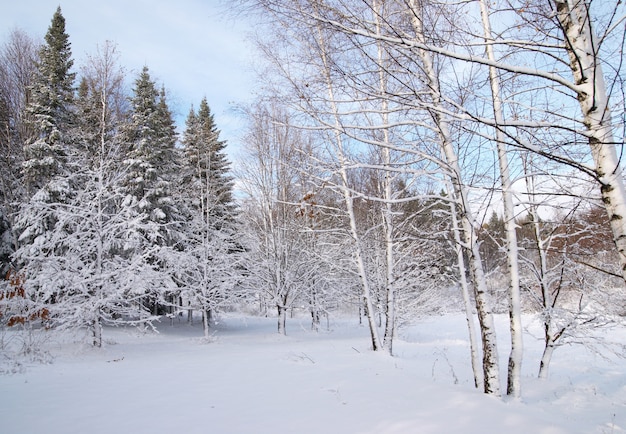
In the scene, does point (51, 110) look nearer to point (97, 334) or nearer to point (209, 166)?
point (209, 166)

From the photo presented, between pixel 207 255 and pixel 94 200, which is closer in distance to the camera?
pixel 94 200

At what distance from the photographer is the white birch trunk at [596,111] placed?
231 centimetres

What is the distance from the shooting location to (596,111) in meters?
2.38

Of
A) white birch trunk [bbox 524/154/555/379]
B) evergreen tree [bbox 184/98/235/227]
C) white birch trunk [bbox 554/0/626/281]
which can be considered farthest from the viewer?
evergreen tree [bbox 184/98/235/227]

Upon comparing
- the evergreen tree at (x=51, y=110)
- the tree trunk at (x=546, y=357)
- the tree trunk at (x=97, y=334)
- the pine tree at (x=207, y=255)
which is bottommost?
the tree trunk at (x=546, y=357)

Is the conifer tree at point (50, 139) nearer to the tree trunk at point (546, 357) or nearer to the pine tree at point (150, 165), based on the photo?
the pine tree at point (150, 165)

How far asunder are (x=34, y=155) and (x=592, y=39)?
1830 cm

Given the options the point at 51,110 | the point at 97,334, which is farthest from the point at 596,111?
the point at 51,110

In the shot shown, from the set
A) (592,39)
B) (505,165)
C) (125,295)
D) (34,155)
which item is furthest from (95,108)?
(592,39)

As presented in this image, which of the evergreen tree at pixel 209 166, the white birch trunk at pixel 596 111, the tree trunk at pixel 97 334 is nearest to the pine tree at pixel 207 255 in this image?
the evergreen tree at pixel 209 166

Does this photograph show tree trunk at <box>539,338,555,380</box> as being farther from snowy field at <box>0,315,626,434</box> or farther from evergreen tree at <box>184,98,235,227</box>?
evergreen tree at <box>184,98,235,227</box>

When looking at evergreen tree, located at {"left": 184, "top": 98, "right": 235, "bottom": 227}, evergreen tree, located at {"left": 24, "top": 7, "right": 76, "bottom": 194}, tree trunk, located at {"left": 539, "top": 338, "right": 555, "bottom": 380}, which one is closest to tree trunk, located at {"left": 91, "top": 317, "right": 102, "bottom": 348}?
evergreen tree, located at {"left": 184, "top": 98, "right": 235, "bottom": 227}

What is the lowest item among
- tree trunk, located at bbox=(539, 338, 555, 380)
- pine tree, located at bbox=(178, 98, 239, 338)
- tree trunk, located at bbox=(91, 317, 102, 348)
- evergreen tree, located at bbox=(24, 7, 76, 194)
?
tree trunk, located at bbox=(539, 338, 555, 380)

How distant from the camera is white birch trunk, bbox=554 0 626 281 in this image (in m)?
2.31
